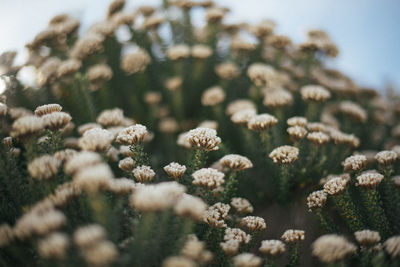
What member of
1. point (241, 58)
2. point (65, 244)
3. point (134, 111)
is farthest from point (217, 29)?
point (65, 244)

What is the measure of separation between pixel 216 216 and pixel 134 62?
4.77ft

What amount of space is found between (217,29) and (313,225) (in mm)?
1641

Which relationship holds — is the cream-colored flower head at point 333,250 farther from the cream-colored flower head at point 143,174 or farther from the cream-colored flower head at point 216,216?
the cream-colored flower head at point 143,174

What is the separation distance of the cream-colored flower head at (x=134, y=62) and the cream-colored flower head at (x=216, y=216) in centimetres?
137

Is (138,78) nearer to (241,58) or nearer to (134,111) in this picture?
(134,111)

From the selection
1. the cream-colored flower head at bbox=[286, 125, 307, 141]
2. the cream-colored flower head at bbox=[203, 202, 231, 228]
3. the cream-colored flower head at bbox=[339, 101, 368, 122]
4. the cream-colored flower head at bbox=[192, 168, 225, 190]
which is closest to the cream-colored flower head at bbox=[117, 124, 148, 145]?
the cream-colored flower head at bbox=[192, 168, 225, 190]

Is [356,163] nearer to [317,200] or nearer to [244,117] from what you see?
[317,200]

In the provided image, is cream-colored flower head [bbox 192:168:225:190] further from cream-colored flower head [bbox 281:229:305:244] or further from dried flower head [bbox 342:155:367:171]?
dried flower head [bbox 342:155:367:171]

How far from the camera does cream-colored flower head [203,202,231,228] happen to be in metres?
1.17

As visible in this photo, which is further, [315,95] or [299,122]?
[315,95]

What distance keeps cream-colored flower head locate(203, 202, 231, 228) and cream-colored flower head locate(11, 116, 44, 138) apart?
26.5 inches

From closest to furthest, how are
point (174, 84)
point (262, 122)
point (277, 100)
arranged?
point (262, 122), point (277, 100), point (174, 84)

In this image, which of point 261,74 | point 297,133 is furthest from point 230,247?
point 261,74

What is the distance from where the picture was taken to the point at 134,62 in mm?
2271
